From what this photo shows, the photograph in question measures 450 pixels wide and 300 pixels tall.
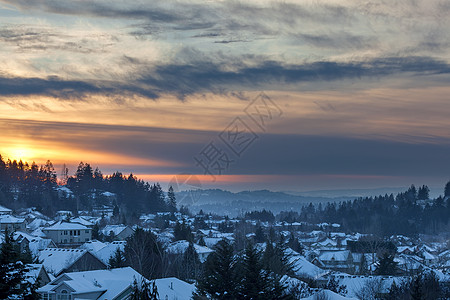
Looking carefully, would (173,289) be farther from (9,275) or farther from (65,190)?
(65,190)

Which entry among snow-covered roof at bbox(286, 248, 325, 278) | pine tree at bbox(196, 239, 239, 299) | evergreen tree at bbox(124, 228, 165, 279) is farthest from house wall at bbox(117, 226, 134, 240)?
pine tree at bbox(196, 239, 239, 299)

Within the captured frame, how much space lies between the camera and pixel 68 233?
91875 mm

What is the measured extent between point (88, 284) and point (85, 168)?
466 feet

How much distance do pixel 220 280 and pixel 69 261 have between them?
30533mm

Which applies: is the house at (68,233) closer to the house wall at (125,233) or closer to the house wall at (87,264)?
the house wall at (125,233)

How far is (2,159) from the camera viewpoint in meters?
167

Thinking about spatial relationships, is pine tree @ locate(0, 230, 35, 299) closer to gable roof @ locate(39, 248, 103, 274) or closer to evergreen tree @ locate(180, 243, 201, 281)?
gable roof @ locate(39, 248, 103, 274)

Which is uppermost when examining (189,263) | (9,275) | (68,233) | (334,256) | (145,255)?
(68,233)

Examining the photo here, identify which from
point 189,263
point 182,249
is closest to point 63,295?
point 189,263

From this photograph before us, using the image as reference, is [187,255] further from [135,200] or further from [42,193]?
[135,200]

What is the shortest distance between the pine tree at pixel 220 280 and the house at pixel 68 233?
61121 millimetres

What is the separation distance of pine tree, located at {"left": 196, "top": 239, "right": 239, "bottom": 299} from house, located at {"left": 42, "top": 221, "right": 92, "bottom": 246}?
61121mm

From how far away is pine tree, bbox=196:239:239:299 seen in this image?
32406 mm

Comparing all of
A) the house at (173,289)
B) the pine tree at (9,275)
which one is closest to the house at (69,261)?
the house at (173,289)
